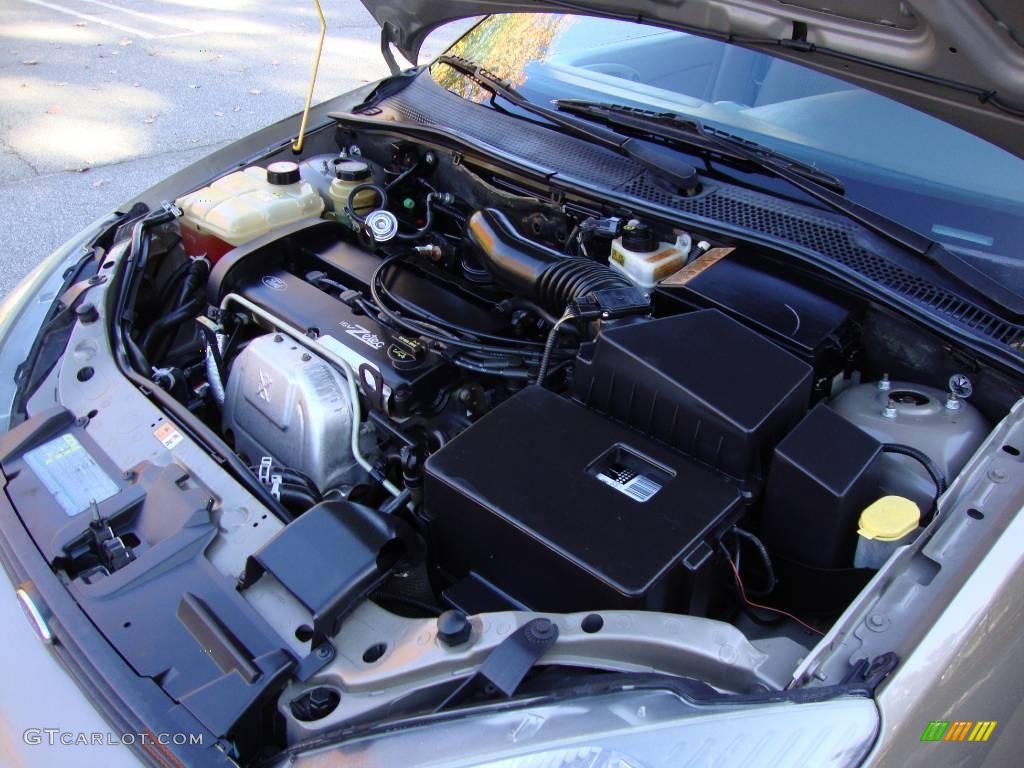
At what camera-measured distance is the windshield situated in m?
1.84

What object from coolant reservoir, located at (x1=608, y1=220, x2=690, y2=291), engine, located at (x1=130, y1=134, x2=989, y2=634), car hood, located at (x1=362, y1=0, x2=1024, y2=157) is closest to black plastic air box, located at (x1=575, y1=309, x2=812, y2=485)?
engine, located at (x1=130, y1=134, x2=989, y2=634)

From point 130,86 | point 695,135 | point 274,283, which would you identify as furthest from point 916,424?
point 130,86

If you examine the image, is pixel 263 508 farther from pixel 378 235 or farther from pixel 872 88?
pixel 872 88

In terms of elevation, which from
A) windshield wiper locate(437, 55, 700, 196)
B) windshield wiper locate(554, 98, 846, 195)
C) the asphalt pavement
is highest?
windshield wiper locate(554, 98, 846, 195)

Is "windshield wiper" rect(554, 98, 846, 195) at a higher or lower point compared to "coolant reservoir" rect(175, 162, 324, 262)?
higher

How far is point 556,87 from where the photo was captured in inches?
95.0

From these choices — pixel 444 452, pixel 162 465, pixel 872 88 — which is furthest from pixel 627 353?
pixel 162 465

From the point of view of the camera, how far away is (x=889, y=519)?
1.35 meters

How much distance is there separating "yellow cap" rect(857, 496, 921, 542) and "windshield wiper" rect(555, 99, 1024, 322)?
1.75 ft

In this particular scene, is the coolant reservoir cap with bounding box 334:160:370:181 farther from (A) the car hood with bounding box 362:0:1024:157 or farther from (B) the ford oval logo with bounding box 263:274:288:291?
(A) the car hood with bounding box 362:0:1024:157

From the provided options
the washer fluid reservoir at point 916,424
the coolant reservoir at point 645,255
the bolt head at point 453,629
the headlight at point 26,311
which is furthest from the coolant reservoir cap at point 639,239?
the headlight at point 26,311

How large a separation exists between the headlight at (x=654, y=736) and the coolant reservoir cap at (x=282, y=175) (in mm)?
1756

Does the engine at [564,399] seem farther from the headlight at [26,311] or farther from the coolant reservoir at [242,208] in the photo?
the headlight at [26,311]

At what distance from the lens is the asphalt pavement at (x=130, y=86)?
495cm
